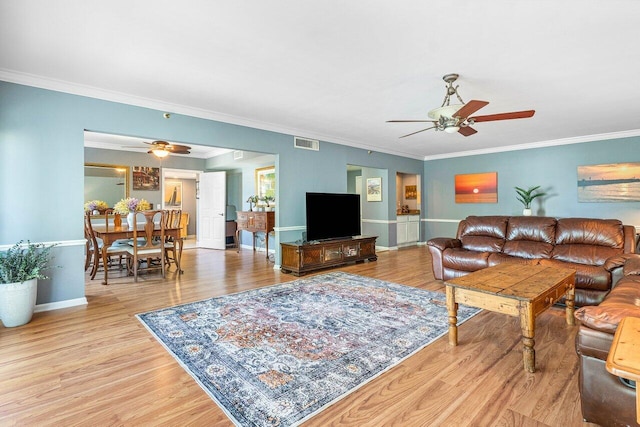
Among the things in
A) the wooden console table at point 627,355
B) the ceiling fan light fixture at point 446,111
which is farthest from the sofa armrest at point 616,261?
the wooden console table at point 627,355

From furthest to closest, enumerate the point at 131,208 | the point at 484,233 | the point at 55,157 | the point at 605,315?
the point at 131,208, the point at 484,233, the point at 55,157, the point at 605,315

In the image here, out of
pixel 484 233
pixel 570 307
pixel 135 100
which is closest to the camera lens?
pixel 570 307

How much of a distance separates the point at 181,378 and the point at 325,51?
282 centimetres

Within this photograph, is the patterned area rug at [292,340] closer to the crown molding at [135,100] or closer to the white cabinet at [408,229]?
the crown molding at [135,100]

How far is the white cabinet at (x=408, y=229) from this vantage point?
841cm

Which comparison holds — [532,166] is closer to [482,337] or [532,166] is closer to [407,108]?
[407,108]

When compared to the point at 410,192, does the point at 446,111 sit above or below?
above

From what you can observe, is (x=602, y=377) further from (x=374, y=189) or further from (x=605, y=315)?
(x=374, y=189)

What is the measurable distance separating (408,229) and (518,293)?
645 centimetres

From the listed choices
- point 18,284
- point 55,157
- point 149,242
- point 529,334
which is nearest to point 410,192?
point 149,242

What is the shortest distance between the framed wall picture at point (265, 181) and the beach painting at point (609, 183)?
664 cm

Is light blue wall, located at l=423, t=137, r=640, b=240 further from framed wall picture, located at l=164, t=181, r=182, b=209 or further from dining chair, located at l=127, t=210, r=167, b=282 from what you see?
framed wall picture, located at l=164, t=181, r=182, b=209

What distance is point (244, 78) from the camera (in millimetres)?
3400

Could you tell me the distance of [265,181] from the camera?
793 cm
